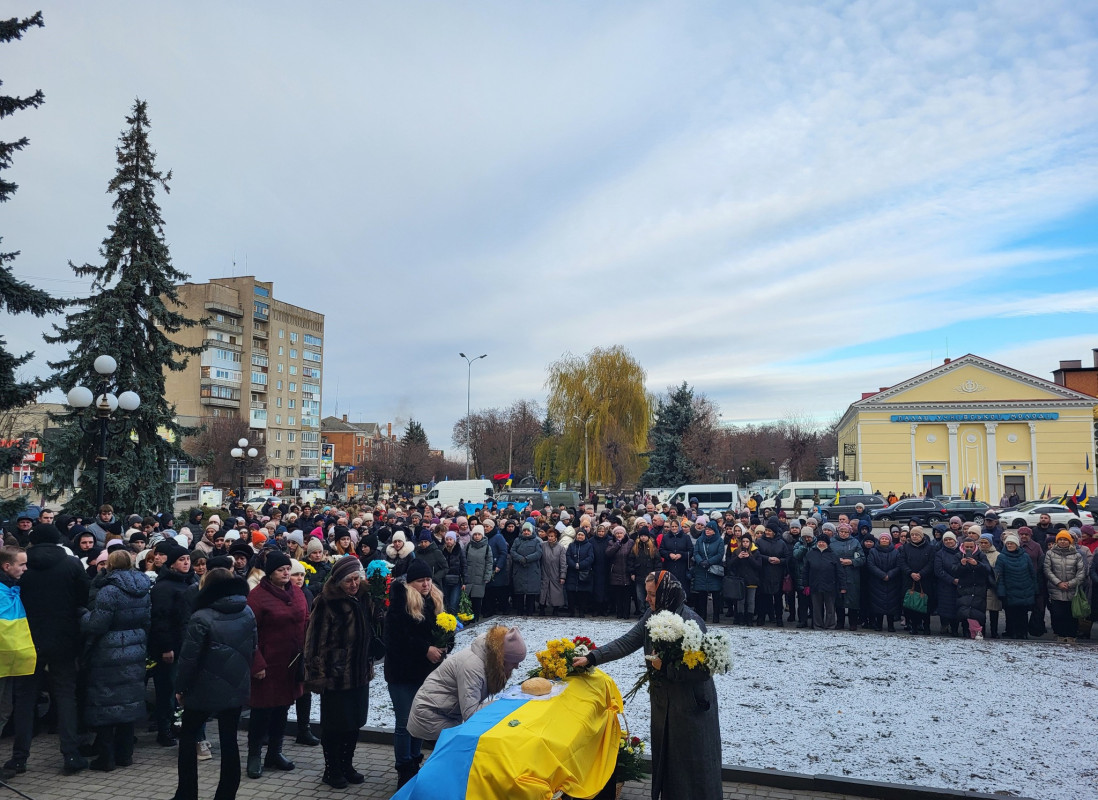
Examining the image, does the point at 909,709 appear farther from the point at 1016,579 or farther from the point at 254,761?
the point at 254,761

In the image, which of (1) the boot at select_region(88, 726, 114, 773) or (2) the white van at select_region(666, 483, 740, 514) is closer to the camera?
(1) the boot at select_region(88, 726, 114, 773)

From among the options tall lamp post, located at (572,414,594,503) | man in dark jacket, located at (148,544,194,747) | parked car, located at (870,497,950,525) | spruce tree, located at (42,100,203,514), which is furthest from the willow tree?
man in dark jacket, located at (148,544,194,747)

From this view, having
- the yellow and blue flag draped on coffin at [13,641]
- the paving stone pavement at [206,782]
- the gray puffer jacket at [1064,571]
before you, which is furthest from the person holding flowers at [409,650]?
the gray puffer jacket at [1064,571]

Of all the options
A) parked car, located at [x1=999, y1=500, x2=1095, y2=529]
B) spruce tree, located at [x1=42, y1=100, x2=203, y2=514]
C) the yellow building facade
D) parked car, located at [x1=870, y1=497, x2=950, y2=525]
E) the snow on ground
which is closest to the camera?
the snow on ground

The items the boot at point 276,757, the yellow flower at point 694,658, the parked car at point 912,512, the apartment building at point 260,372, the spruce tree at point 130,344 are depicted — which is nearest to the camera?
the yellow flower at point 694,658

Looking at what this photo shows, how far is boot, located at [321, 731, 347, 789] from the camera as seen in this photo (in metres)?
6.08

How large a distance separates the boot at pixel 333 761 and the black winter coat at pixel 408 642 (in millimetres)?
764

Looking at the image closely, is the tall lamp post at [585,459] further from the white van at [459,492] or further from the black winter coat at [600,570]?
the black winter coat at [600,570]

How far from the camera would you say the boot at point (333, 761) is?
6.08 metres

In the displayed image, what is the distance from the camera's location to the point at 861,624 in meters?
13.2

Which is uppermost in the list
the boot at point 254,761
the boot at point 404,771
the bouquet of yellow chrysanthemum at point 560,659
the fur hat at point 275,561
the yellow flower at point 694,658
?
the fur hat at point 275,561

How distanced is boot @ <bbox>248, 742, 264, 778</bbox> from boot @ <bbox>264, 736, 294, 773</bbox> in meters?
0.16

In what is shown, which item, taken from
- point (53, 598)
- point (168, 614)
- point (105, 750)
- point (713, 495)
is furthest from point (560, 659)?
point (713, 495)

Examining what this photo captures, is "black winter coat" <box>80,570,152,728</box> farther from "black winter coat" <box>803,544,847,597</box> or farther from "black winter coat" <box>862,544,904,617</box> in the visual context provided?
"black winter coat" <box>862,544,904,617</box>
